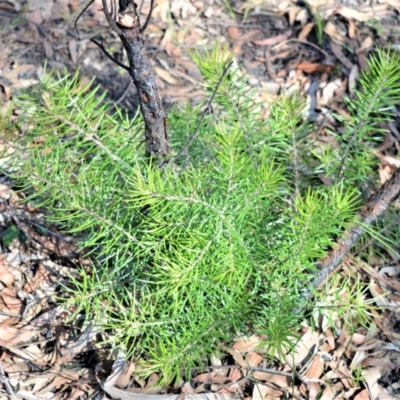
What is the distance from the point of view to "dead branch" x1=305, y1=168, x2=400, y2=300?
5.84 ft

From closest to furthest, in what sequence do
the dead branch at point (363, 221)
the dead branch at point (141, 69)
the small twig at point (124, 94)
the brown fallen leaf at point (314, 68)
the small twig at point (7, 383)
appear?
the dead branch at point (141, 69) → the dead branch at point (363, 221) → the small twig at point (7, 383) → the small twig at point (124, 94) → the brown fallen leaf at point (314, 68)

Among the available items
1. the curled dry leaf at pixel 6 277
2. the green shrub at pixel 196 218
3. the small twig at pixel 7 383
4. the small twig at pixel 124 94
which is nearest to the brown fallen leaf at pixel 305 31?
the small twig at pixel 124 94

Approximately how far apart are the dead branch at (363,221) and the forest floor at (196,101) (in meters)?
0.15

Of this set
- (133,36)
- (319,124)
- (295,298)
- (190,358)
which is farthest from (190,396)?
(319,124)

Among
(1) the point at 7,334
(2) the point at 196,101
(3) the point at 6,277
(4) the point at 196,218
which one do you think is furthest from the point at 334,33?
(1) the point at 7,334

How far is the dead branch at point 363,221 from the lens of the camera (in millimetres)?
1779

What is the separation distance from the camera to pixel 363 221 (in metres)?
1.84

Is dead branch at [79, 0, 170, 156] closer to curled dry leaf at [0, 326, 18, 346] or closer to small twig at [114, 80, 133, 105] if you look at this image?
curled dry leaf at [0, 326, 18, 346]

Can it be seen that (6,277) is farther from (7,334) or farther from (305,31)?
(305,31)

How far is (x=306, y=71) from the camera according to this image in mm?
2979

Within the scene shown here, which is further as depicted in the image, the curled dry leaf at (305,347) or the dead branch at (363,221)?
the curled dry leaf at (305,347)

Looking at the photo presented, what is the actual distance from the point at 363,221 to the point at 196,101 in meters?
1.29

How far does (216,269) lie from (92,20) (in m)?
1.95

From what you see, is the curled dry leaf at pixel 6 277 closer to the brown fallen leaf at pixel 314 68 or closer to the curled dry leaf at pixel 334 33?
the brown fallen leaf at pixel 314 68
